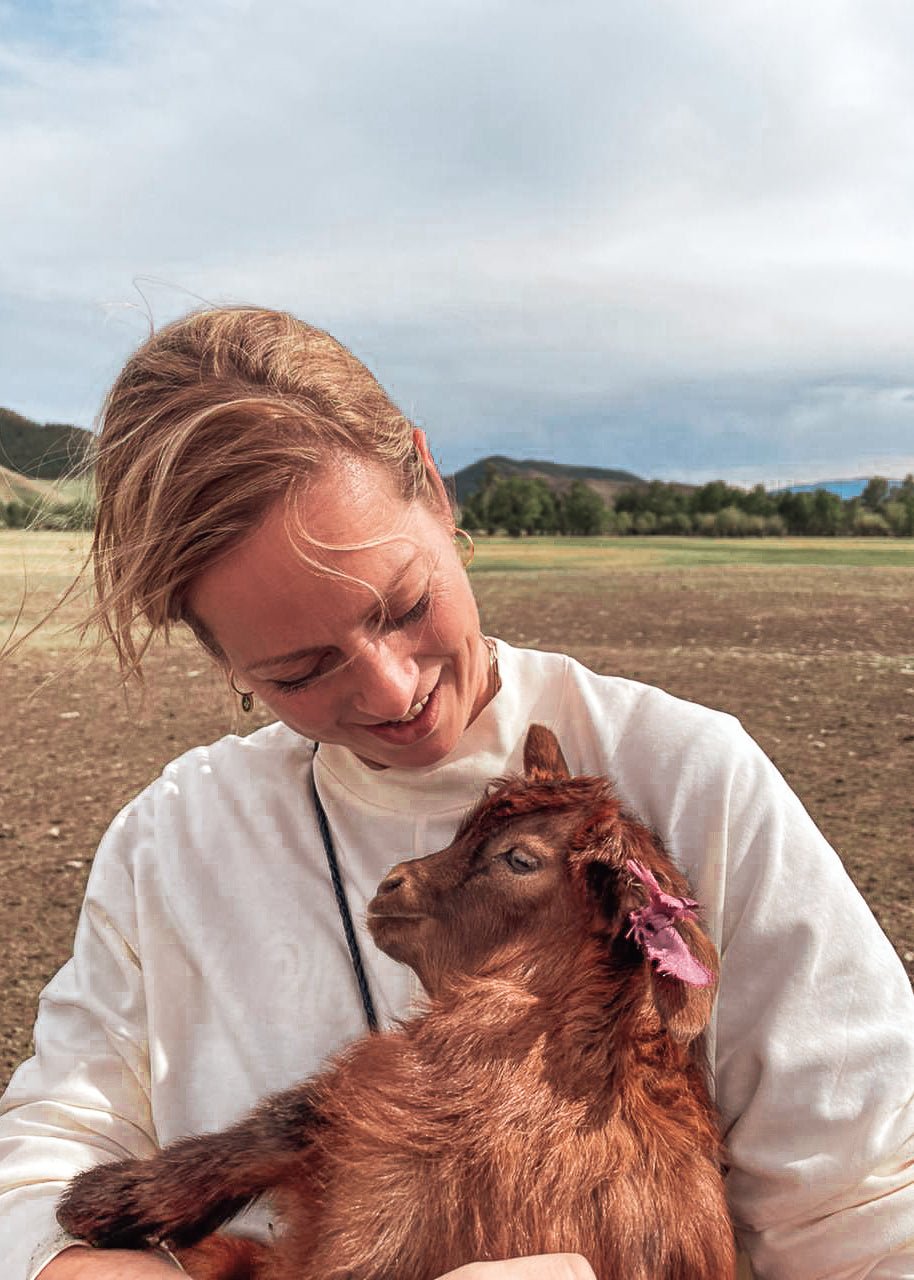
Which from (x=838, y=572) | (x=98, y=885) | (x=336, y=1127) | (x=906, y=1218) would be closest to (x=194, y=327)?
(x=98, y=885)

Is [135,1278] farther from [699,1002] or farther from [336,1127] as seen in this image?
[699,1002]

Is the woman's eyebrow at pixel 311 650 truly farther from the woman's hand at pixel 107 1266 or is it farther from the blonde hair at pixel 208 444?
the woman's hand at pixel 107 1266

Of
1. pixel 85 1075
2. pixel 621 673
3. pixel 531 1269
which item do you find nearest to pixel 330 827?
pixel 85 1075

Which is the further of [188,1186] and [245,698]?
[245,698]

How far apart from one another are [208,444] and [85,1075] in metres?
1.23

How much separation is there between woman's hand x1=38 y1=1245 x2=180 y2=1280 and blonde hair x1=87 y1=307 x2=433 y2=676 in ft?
3.49

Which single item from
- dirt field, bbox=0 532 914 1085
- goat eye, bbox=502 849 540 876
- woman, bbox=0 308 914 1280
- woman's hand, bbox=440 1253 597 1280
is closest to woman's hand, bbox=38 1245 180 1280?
woman, bbox=0 308 914 1280

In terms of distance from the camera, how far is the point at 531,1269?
64.4 inches

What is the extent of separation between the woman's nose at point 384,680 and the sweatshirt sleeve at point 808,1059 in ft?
2.00

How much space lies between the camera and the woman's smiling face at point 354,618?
199 centimetres

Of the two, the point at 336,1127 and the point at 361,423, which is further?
the point at 361,423

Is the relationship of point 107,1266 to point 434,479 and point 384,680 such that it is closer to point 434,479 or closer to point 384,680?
point 384,680

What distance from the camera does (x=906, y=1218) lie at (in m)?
1.80

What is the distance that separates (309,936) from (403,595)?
71 centimetres
